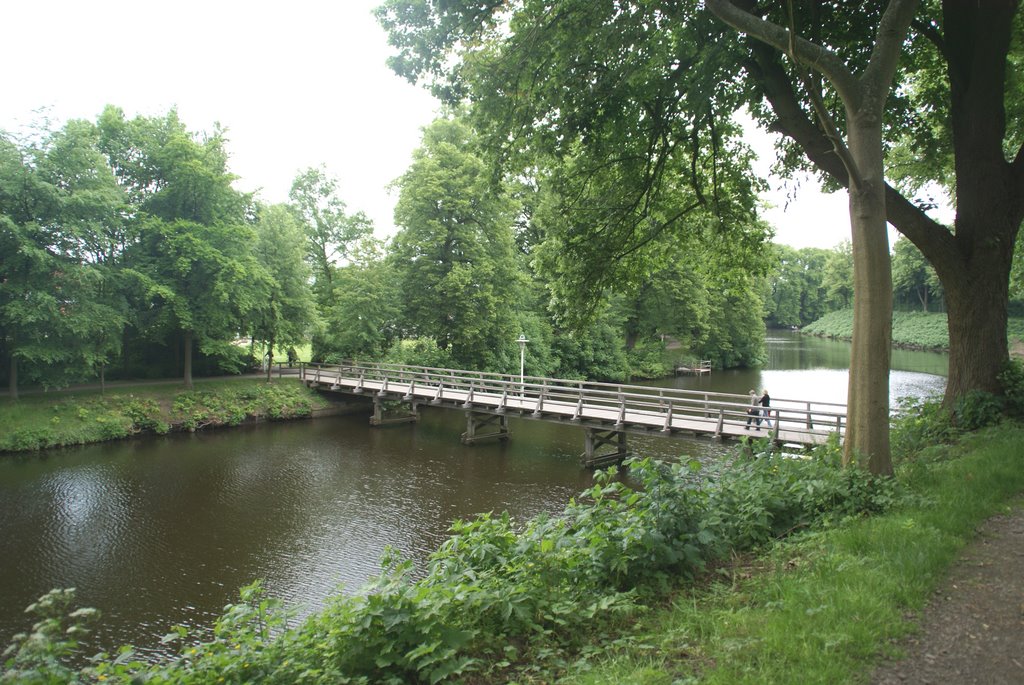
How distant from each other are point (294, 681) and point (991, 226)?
964cm

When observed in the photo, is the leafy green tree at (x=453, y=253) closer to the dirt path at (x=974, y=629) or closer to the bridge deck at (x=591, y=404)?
the bridge deck at (x=591, y=404)

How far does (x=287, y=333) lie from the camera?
1105 inches

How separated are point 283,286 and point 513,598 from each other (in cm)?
2657

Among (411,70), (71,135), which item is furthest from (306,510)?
(71,135)

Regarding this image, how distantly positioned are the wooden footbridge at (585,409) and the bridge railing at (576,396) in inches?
1.1

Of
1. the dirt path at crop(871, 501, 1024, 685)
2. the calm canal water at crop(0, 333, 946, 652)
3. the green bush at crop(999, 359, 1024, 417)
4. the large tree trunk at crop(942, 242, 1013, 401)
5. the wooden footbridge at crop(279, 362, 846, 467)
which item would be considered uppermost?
the large tree trunk at crop(942, 242, 1013, 401)

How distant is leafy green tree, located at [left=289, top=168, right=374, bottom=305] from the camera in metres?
36.4

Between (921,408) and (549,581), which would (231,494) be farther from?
(921,408)

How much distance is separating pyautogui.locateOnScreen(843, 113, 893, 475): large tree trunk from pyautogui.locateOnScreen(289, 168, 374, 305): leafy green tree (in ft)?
107

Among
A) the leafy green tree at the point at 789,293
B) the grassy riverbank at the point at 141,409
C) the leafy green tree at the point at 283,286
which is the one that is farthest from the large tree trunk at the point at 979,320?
the leafy green tree at the point at 789,293

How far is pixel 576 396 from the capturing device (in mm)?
17906

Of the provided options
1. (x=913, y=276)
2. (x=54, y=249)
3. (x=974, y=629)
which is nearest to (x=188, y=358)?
(x=54, y=249)

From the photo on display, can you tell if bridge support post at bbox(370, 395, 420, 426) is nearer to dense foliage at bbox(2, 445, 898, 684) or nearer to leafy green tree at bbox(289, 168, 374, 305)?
leafy green tree at bbox(289, 168, 374, 305)

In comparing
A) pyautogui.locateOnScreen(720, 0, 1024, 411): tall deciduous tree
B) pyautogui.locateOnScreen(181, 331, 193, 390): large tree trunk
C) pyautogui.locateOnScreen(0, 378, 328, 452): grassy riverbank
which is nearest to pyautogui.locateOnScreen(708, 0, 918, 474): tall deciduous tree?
pyautogui.locateOnScreen(720, 0, 1024, 411): tall deciduous tree
